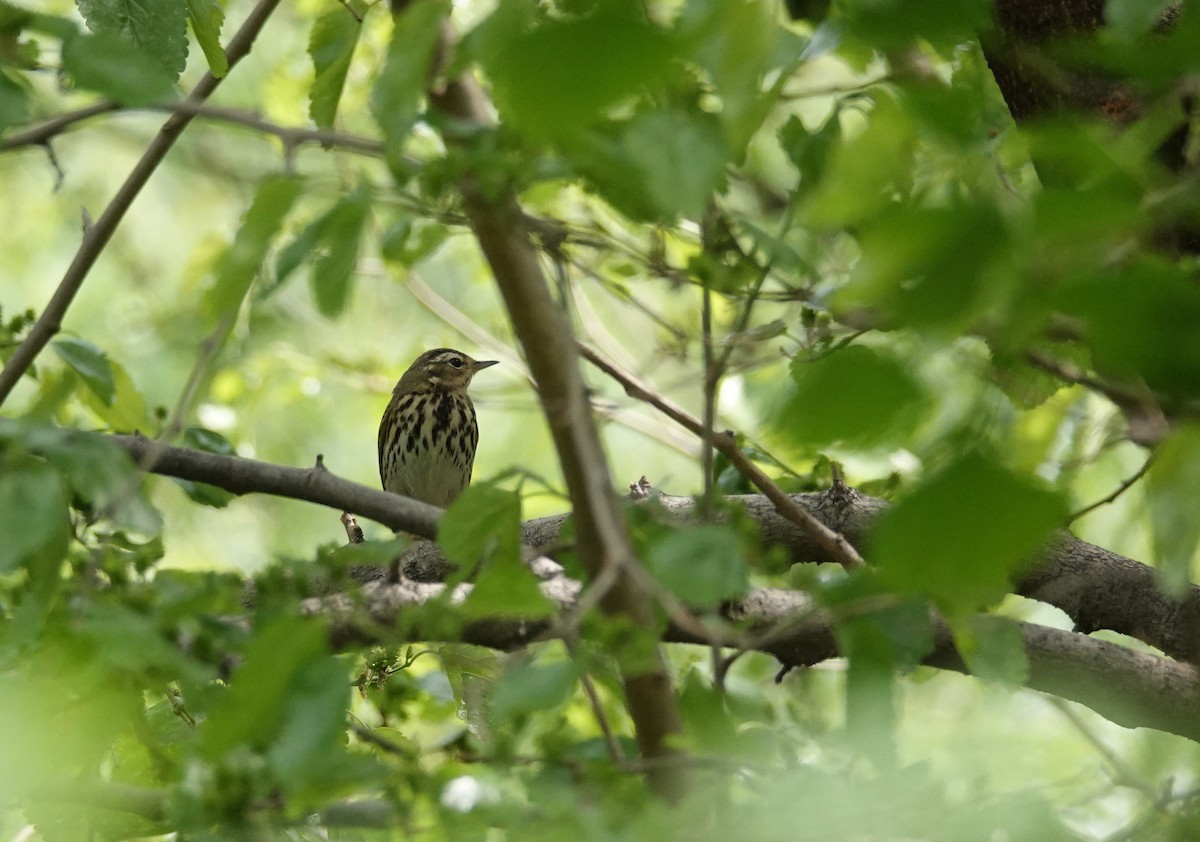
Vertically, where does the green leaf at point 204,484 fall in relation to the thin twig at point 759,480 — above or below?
above

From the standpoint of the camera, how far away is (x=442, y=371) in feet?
20.4

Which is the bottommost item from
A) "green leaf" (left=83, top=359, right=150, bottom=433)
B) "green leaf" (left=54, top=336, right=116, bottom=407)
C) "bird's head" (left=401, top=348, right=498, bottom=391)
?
"green leaf" (left=54, top=336, right=116, bottom=407)

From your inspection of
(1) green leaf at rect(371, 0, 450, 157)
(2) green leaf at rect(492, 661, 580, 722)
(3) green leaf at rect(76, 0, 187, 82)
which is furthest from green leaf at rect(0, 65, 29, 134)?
(2) green leaf at rect(492, 661, 580, 722)

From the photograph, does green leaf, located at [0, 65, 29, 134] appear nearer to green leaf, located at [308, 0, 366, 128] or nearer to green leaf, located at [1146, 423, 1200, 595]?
green leaf, located at [308, 0, 366, 128]

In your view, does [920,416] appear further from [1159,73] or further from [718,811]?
[718,811]

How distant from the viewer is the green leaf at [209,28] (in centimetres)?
224

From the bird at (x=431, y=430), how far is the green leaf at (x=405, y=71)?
457 cm

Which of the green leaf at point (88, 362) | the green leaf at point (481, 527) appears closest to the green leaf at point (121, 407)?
the green leaf at point (88, 362)

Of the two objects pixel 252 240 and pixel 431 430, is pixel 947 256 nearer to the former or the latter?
pixel 252 240

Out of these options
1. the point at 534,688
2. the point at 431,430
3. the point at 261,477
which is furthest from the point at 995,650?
the point at 431,430

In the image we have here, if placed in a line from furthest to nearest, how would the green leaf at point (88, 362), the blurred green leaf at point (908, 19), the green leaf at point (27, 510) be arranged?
the green leaf at point (88, 362), the green leaf at point (27, 510), the blurred green leaf at point (908, 19)

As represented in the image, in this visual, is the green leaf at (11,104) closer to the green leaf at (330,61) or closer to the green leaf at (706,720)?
the green leaf at (330,61)

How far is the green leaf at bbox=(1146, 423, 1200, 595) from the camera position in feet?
3.67

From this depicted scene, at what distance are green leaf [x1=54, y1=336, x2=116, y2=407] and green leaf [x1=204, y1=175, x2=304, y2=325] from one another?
1302 mm
